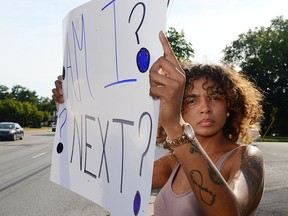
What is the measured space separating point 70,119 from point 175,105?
84 cm

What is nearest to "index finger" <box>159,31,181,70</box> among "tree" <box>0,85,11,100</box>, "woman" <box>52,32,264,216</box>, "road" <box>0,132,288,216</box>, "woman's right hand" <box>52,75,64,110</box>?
"woman" <box>52,32,264,216</box>

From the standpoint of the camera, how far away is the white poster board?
1.38 meters

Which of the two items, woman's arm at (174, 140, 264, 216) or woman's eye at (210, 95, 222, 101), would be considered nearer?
woman's arm at (174, 140, 264, 216)

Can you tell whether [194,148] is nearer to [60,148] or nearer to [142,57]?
[142,57]

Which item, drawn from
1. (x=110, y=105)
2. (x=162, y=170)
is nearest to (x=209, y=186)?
(x=110, y=105)

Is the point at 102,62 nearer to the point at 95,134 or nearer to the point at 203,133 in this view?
the point at 95,134

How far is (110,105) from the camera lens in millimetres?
1642

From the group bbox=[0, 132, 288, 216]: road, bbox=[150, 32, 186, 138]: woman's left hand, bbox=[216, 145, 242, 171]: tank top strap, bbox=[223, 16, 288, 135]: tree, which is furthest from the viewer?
bbox=[223, 16, 288, 135]: tree

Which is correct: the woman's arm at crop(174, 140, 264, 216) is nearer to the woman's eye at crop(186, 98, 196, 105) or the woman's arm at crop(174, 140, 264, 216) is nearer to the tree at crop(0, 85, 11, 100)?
the woman's eye at crop(186, 98, 196, 105)

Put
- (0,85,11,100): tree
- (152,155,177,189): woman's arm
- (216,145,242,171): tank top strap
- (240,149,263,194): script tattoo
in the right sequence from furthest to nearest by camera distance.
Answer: (0,85,11,100): tree, (152,155,177,189): woman's arm, (216,145,242,171): tank top strap, (240,149,263,194): script tattoo

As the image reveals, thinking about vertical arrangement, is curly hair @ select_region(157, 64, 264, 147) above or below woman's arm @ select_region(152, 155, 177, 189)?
above

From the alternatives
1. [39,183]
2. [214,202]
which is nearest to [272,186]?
[39,183]

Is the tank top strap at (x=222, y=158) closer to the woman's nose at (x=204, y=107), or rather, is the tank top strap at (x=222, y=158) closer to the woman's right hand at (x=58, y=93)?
the woman's nose at (x=204, y=107)

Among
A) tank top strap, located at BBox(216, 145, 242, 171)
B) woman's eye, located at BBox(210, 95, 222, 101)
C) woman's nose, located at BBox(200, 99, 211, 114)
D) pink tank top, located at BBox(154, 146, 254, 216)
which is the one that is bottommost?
pink tank top, located at BBox(154, 146, 254, 216)
